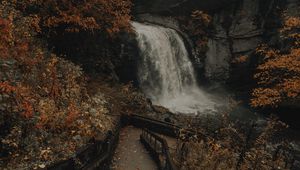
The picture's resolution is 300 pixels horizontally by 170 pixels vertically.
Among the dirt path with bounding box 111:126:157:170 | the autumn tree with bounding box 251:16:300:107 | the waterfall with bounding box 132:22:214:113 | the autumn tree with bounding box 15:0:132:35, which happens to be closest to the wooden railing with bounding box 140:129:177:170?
the dirt path with bounding box 111:126:157:170

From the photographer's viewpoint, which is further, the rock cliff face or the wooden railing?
the rock cliff face

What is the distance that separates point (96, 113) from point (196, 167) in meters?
5.17

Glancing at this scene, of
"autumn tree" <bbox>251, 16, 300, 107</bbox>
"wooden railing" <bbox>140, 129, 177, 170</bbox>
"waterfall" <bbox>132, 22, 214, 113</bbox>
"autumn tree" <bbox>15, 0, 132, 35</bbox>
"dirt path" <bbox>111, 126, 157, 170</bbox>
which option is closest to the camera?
"wooden railing" <bbox>140, 129, 177, 170</bbox>

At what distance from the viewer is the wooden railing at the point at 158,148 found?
42.4 feet

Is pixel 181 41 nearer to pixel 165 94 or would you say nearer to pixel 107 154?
pixel 165 94

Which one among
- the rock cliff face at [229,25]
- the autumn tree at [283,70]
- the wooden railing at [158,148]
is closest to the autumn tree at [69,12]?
the wooden railing at [158,148]

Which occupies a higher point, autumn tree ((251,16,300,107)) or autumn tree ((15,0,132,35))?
autumn tree ((15,0,132,35))

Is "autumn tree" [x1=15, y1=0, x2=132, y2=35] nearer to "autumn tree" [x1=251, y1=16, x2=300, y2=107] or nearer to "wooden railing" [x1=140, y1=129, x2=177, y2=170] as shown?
"wooden railing" [x1=140, y1=129, x2=177, y2=170]

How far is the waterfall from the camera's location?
26.5 metres

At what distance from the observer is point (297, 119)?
26.0 m

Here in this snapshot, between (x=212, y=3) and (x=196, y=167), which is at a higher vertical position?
(x=212, y=3)

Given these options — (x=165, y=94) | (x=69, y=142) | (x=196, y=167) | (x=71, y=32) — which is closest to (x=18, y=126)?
(x=69, y=142)

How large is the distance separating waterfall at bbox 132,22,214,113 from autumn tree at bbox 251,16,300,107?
16.7 feet

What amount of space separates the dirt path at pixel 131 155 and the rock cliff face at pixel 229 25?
15211 mm
